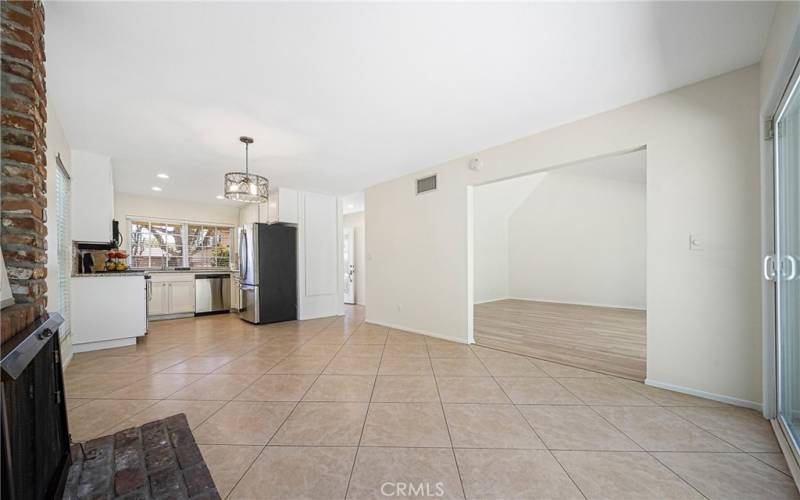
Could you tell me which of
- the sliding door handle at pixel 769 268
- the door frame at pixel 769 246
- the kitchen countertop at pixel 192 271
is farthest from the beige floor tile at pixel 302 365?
the kitchen countertop at pixel 192 271

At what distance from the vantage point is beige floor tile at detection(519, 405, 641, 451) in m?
1.77

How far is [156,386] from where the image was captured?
263cm

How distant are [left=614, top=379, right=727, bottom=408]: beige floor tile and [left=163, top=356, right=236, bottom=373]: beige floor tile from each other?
393 cm

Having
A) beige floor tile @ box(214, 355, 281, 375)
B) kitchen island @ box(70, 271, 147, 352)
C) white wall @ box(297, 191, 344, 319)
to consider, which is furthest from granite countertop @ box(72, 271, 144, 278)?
white wall @ box(297, 191, 344, 319)

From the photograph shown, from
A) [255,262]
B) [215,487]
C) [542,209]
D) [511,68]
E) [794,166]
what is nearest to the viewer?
[215,487]

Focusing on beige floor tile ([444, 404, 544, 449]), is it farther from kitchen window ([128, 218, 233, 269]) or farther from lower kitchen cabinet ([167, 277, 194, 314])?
kitchen window ([128, 218, 233, 269])

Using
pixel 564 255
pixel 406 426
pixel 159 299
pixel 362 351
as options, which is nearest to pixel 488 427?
pixel 406 426

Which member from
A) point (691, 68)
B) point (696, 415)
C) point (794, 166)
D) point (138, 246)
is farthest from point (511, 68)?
point (138, 246)

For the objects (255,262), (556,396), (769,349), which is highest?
(255,262)

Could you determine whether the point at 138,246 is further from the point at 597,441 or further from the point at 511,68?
the point at 597,441

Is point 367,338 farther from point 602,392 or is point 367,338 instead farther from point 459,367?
point 602,392

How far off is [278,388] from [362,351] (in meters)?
1.23

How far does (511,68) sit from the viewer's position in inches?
85.2

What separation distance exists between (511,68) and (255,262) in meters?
4.85
